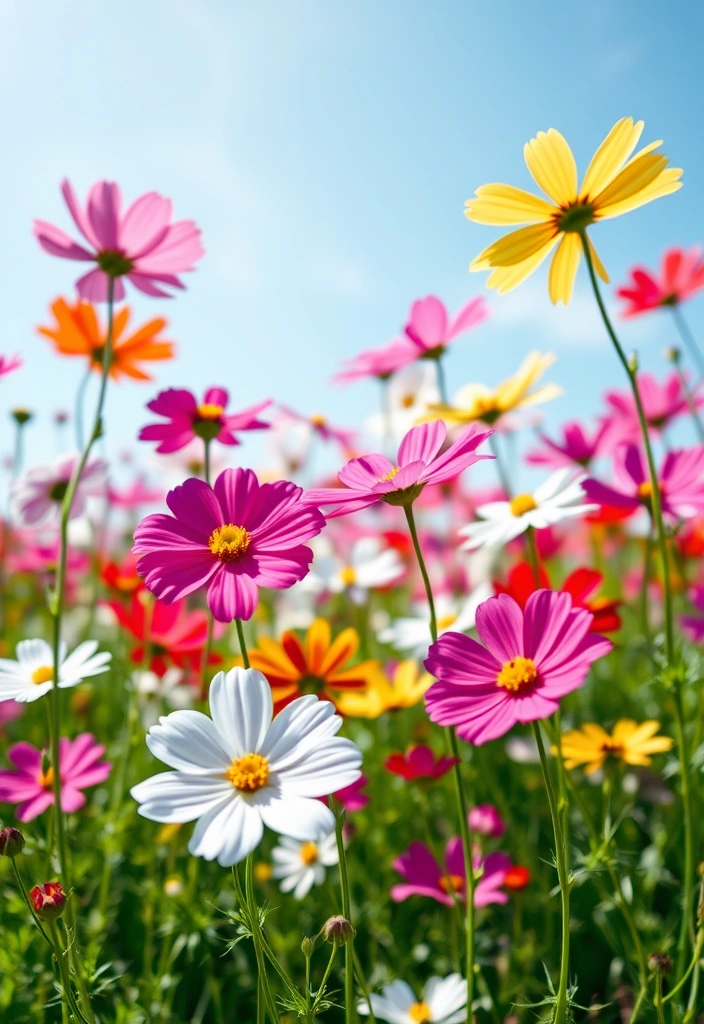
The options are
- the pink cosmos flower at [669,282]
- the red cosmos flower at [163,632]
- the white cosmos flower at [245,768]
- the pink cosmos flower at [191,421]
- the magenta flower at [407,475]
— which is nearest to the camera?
the white cosmos flower at [245,768]

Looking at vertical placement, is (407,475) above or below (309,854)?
above

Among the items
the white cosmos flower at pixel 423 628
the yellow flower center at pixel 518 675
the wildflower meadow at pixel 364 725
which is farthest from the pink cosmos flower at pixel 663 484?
the yellow flower center at pixel 518 675

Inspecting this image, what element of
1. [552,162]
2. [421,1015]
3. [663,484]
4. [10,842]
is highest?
[552,162]

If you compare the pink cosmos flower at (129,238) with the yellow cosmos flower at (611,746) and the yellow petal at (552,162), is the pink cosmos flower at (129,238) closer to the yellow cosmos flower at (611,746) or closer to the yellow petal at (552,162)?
the yellow petal at (552,162)

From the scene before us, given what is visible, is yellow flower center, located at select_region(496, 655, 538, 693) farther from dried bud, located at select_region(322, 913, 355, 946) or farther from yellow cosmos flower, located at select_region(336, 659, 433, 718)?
yellow cosmos flower, located at select_region(336, 659, 433, 718)

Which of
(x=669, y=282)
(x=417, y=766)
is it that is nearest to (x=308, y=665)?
(x=417, y=766)

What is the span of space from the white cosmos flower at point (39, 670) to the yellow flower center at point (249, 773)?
9.2 inches

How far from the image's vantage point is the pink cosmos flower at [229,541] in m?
0.59

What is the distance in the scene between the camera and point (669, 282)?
4.90 ft

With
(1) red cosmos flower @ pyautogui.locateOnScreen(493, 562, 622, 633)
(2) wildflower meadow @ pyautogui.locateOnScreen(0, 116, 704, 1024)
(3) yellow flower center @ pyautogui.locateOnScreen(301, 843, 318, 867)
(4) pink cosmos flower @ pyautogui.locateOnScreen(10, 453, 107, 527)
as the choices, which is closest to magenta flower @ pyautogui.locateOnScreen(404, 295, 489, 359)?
(2) wildflower meadow @ pyautogui.locateOnScreen(0, 116, 704, 1024)

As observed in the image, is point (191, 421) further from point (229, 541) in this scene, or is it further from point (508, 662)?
point (508, 662)

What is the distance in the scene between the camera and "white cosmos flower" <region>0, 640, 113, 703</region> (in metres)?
0.77

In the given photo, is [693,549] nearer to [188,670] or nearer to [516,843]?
[516,843]

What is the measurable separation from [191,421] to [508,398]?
0.42 metres
